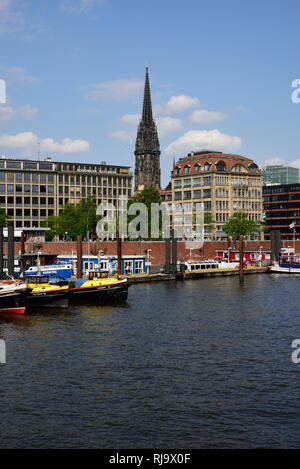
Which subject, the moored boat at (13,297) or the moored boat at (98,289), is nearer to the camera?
the moored boat at (13,297)

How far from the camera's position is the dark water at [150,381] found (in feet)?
97.9

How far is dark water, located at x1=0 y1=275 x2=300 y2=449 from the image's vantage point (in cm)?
2984

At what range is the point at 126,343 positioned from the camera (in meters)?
49.7

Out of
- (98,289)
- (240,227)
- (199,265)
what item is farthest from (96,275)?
(240,227)

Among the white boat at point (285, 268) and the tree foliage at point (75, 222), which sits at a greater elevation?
the tree foliage at point (75, 222)

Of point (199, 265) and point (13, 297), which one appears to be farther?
point (199, 265)

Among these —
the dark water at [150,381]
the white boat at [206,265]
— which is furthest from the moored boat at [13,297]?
the white boat at [206,265]

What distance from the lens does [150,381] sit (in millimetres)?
38375

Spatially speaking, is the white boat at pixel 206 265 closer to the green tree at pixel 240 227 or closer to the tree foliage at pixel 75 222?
the tree foliage at pixel 75 222

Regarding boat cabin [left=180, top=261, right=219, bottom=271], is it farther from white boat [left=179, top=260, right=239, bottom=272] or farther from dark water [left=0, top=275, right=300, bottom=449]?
dark water [left=0, top=275, right=300, bottom=449]

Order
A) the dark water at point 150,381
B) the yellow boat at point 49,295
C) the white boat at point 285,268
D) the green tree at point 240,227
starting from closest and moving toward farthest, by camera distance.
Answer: the dark water at point 150,381 → the yellow boat at point 49,295 → the white boat at point 285,268 → the green tree at point 240,227

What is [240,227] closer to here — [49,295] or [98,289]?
[98,289]
